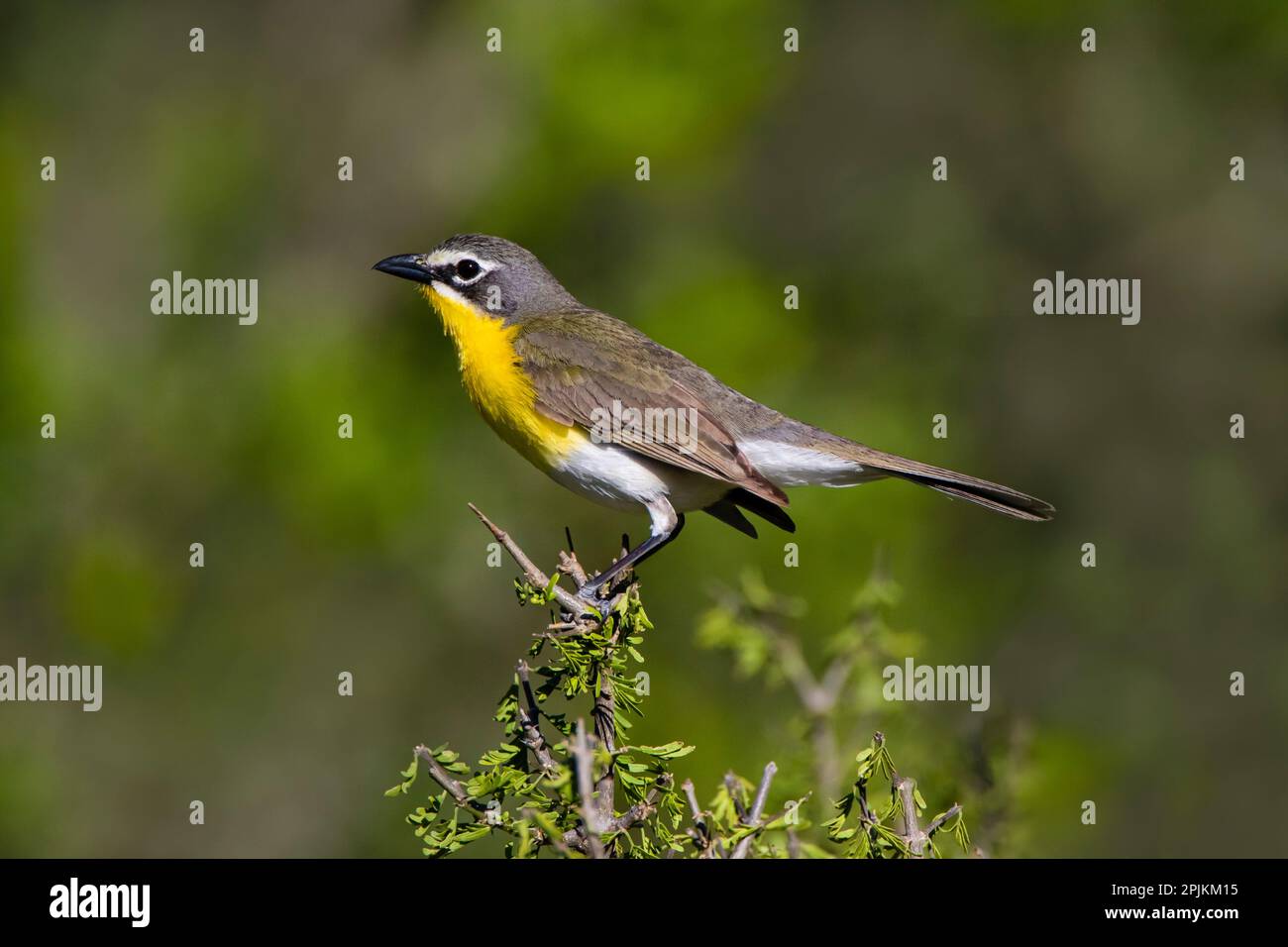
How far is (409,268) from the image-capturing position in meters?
6.20

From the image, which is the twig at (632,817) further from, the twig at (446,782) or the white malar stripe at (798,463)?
the white malar stripe at (798,463)

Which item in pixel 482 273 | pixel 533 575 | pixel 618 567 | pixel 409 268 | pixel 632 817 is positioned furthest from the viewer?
pixel 482 273

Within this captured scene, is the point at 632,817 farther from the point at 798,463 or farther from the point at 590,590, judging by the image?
the point at 798,463

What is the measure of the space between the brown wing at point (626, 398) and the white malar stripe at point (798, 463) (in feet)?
0.94

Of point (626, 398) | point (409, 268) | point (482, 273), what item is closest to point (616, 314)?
point (482, 273)

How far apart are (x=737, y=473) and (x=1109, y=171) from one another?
6.18 metres

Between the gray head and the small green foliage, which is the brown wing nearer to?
the gray head

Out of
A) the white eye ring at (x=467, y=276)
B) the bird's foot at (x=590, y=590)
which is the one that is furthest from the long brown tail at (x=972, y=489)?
the white eye ring at (x=467, y=276)

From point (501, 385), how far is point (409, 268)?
718 millimetres

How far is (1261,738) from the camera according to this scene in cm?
991

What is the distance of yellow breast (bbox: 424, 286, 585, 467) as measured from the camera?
582 cm

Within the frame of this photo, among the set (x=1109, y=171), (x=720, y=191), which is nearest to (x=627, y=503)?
(x=720, y=191)

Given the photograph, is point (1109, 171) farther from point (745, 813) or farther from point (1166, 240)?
point (745, 813)

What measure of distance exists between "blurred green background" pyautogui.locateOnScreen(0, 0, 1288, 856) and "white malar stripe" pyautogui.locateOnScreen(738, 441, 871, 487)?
6.97 ft
